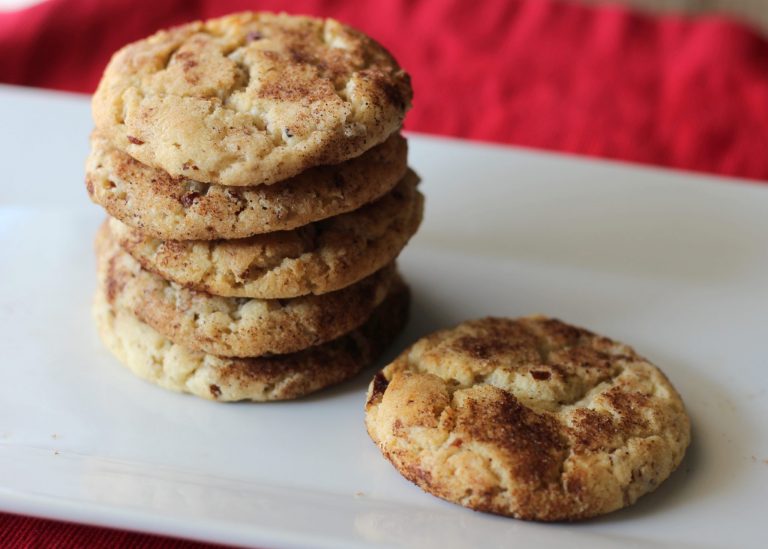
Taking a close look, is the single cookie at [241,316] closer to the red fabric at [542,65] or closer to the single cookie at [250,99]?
the single cookie at [250,99]

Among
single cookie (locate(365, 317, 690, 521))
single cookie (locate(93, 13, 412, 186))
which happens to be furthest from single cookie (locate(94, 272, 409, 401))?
single cookie (locate(93, 13, 412, 186))

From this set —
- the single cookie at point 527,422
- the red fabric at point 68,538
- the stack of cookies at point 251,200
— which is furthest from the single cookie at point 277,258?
the red fabric at point 68,538

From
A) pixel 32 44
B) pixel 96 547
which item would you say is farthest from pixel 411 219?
pixel 32 44

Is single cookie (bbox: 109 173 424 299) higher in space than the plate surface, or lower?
higher

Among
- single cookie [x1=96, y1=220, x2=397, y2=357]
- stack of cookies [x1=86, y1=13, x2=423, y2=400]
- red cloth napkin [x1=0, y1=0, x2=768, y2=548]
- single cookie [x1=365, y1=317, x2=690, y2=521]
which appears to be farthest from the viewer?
red cloth napkin [x1=0, y1=0, x2=768, y2=548]

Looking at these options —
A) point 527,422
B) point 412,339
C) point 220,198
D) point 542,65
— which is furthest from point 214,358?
point 542,65

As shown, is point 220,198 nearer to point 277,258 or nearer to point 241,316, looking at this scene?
point 277,258

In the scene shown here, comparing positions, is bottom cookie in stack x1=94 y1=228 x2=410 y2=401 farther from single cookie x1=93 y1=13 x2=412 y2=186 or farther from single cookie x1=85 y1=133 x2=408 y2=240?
single cookie x1=93 y1=13 x2=412 y2=186
